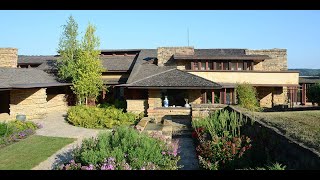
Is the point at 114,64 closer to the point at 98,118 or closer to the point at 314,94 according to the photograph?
the point at 98,118

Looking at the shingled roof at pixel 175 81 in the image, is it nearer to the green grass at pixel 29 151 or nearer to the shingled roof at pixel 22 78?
the shingled roof at pixel 22 78

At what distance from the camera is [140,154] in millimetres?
7688

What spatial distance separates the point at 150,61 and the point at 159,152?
814 inches

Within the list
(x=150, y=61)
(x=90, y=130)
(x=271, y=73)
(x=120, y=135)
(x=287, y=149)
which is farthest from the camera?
(x=150, y=61)

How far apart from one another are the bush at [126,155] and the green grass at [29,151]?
203 centimetres

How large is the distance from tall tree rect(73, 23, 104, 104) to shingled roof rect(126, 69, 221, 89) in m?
4.47

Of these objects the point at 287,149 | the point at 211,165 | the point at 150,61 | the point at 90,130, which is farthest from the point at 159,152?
the point at 150,61

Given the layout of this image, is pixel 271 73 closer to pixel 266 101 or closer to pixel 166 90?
Answer: pixel 266 101

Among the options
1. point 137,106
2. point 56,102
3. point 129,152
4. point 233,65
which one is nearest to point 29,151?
point 129,152

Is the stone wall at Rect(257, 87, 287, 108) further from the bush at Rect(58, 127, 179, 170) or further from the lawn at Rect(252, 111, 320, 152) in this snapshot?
the bush at Rect(58, 127, 179, 170)

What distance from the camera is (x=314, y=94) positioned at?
2853 cm

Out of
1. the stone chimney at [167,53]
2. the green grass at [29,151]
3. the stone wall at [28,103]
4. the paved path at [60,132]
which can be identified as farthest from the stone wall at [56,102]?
the green grass at [29,151]

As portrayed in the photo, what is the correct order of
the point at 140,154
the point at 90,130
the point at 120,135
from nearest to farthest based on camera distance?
the point at 140,154, the point at 120,135, the point at 90,130
